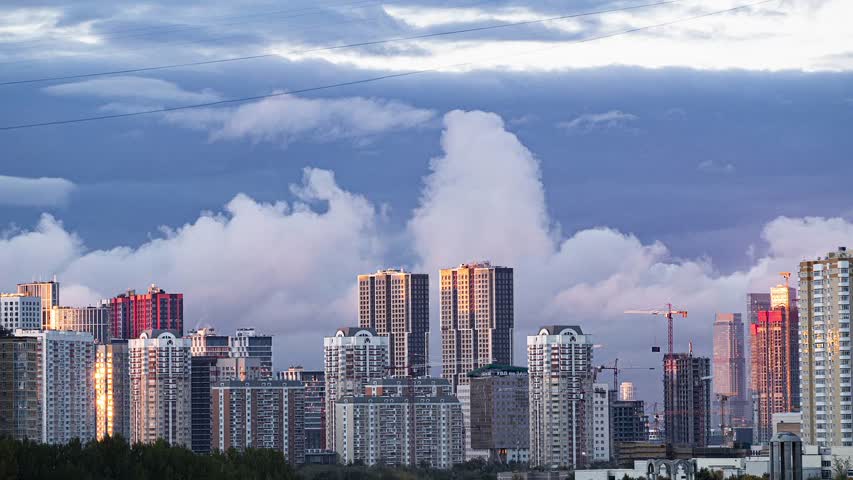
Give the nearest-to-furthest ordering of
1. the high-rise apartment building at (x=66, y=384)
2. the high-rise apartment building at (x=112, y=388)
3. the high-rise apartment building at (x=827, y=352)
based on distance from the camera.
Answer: the high-rise apartment building at (x=827, y=352)
the high-rise apartment building at (x=66, y=384)
the high-rise apartment building at (x=112, y=388)

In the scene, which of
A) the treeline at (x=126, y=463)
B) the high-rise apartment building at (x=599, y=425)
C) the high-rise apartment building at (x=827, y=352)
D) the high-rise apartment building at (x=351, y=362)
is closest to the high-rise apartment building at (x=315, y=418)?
the high-rise apartment building at (x=351, y=362)

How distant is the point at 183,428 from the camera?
166 meters

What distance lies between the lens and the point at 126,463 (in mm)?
58750

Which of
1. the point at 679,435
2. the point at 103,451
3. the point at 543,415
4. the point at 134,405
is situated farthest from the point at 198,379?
the point at 103,451

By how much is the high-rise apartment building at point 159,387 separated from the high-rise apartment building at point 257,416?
4669 mm

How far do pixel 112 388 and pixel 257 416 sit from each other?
20.4 meters

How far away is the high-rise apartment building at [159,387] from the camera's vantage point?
6540 inches

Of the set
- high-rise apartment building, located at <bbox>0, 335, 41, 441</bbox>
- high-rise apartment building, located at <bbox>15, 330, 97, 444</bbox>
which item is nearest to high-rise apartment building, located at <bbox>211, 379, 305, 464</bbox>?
high-rise apartment building, located at <bbox>15, 330, 97, 444</bbox>

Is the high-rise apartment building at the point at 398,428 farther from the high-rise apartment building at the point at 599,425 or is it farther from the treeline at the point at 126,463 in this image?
the treeline at the point at 126,463

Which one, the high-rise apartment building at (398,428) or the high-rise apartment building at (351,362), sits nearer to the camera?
the high-rise apartment building at (398,428)

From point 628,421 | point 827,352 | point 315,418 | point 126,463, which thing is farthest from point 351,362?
point 126,463

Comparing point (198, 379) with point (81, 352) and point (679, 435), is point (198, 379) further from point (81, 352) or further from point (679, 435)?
point (679, 435)

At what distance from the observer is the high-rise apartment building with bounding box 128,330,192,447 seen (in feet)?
545

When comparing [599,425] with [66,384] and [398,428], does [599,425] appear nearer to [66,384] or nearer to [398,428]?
[398,428]
